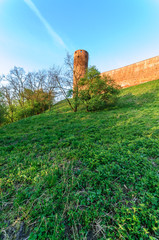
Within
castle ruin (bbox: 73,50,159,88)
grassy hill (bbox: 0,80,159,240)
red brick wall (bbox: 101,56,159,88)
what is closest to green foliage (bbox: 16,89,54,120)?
castle ruin (bbox: 73,50,159,88)

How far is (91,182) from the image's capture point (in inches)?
79.6

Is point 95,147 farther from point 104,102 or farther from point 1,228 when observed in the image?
point 104,102

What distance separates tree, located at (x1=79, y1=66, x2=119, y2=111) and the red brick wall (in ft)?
28.7

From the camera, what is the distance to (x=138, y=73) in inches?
609

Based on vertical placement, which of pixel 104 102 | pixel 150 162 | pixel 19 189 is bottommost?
pixel 150 162

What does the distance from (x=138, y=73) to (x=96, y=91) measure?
11217 millimetres

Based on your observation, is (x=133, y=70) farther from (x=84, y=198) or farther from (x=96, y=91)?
(x=84, y=198)

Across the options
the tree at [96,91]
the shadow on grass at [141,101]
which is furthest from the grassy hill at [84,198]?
the shadow on grass at [141,101]

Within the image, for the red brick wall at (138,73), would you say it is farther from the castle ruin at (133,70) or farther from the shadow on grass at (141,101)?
the shadow on grass at (141,101)

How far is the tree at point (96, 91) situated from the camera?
9281 mm

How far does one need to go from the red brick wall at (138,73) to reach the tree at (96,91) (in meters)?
8.75

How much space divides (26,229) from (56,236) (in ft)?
1.66

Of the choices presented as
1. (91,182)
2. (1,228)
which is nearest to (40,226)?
(1,228)

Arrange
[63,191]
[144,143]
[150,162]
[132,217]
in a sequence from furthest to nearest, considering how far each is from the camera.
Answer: [144,143]
[150,162]
[63,191]
[132,217]
